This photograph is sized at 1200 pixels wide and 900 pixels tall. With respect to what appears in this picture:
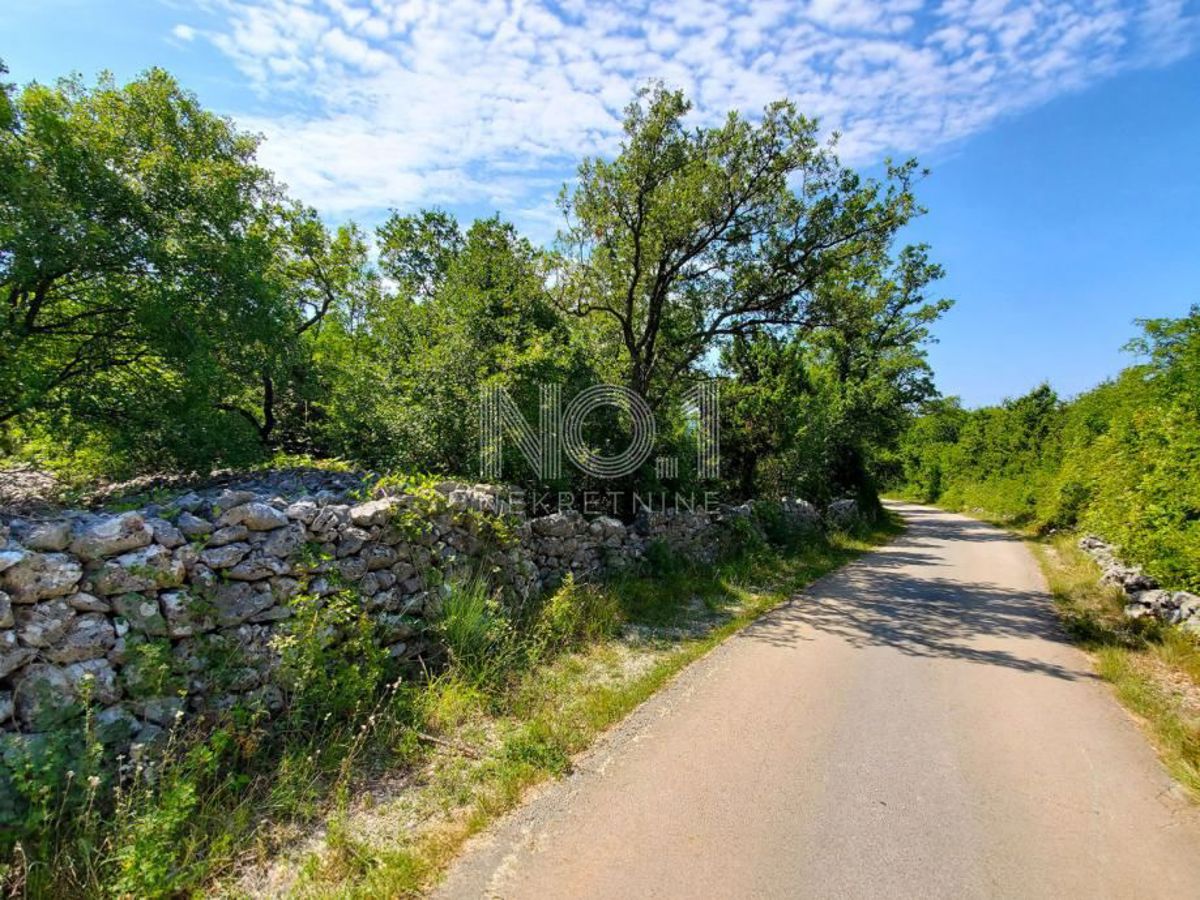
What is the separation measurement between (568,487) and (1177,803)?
688cm

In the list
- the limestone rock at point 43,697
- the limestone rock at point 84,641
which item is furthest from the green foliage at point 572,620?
the limestone rock at point 43,697

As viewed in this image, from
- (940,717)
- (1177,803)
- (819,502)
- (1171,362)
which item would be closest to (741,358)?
(819,502)

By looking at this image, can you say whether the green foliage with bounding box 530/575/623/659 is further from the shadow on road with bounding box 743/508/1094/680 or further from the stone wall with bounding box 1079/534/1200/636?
the stone wall with bounding box 1079/534/1200/636

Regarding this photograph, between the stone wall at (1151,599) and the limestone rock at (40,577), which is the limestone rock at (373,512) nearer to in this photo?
the limestone rock at (40,577)

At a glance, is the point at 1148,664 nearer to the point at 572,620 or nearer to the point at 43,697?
the point at 572,620

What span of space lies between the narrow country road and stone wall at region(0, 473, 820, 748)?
2.05m

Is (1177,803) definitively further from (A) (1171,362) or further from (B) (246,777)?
(A) (1171,362)

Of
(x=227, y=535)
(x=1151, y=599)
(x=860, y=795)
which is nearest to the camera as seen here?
(x=860, y=795)

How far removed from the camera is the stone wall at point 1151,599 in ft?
20.1

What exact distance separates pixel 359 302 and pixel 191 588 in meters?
13.1

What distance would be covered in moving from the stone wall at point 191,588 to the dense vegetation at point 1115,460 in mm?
9324

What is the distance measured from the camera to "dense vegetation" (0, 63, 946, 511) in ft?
19.8

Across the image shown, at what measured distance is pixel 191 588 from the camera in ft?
11.6

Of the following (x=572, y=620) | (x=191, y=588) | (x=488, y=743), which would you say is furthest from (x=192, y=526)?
(x=572, y=620)
